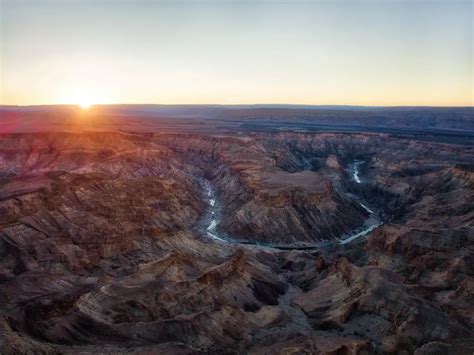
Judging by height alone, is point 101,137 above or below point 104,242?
above

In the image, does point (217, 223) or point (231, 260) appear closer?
point (231, 260)

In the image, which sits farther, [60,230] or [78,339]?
[60,230]

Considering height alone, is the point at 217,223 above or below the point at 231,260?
below

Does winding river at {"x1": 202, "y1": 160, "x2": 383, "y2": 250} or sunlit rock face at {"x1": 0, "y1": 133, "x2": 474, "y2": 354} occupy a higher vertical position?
sunlit rock face at {"x1": 0, "y1": 133, "x2": 474, "y2": 354}

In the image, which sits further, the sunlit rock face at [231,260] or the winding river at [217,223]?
the winding river at [217,223]

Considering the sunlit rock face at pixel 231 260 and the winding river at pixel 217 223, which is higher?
the sunlit rock face at pixel 231 260

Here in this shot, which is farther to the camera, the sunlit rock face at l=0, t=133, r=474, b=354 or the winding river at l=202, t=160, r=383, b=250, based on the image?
the winding river at l=202, t=160, r=383, b=250

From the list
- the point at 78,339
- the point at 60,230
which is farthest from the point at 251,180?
the point at 78,339

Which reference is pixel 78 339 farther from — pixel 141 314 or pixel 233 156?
pixel 233 156
